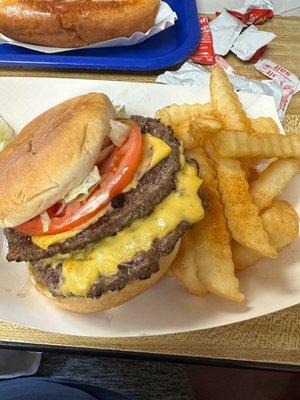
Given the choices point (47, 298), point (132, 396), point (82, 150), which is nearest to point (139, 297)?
point (47, 298)

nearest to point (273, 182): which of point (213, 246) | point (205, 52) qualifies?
point (213, 246)

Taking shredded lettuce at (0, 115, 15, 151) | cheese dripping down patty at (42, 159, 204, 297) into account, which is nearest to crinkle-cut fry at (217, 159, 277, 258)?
cheese dripping down patty at (42, 159, 204, 297)

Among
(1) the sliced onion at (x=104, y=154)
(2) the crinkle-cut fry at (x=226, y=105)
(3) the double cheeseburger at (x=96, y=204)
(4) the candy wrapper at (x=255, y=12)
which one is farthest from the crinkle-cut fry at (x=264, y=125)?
(4) the candy wrapper at (x=255, y=12)

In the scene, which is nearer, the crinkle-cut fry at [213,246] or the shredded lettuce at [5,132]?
the crinkle-cut fry at [213,246]

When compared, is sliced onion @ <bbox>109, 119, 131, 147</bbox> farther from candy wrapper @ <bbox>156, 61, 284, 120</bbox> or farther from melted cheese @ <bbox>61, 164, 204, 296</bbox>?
candy wrapper @ <bbox>156, 61, 284, 120</bbox>

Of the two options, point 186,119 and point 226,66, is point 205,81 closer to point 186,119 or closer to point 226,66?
point 226,66

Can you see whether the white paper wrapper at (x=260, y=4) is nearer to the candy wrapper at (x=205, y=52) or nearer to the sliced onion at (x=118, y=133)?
the candy wrapper at (x=205, y=52)
